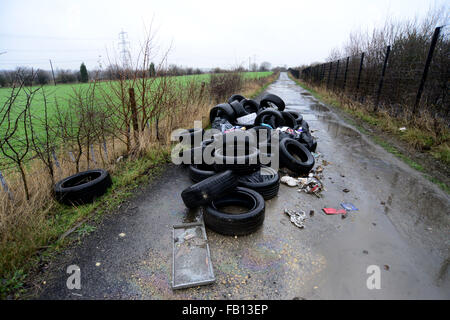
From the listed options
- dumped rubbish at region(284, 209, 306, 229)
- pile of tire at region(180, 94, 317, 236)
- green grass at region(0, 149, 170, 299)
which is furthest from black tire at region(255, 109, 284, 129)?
dumped rubbish at region(284, 209, 306, 229)

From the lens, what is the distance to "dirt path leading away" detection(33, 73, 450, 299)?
210 centimetres

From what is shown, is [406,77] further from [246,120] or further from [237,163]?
[237,163]

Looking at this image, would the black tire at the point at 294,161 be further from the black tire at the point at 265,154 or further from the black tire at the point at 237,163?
the black tire at the point at 237,163

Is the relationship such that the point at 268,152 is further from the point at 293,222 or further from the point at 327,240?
the point at 327,240

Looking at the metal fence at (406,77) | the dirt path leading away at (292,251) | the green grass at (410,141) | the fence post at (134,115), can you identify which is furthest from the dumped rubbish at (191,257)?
the metal fence at (406,77)

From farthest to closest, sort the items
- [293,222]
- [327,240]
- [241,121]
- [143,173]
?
[241,121] → [143,173] → [293,222] → [327,240]

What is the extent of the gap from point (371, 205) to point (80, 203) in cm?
451

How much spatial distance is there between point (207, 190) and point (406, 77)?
29.3 ft

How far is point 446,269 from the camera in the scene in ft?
7.55

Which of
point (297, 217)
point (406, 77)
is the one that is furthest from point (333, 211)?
point (406, 77)

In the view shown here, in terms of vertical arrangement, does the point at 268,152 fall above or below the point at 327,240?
above

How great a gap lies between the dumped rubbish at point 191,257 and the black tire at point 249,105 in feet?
20.9

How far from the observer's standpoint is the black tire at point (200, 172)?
3.91m

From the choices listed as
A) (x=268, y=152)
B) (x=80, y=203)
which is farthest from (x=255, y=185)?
(x=80, y=203)
